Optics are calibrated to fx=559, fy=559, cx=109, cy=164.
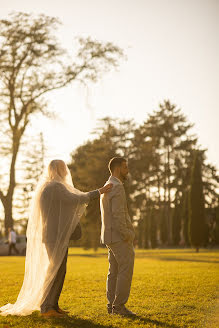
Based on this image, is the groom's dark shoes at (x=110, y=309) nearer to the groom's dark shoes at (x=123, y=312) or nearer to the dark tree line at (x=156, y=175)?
the groom's dark shoes at (x=123, y=312)

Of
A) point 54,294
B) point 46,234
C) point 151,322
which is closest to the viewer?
point 151,322

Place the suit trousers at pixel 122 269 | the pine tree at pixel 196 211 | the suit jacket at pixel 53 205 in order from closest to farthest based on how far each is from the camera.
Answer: the suit trousers at pixel 122 269, the suit jacket at pixel 53 205, the pine tree at pixel 196 211

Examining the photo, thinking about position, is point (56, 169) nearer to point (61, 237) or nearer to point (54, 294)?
point (61, 237)

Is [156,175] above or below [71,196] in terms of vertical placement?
above

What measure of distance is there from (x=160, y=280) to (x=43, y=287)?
648 centimetres

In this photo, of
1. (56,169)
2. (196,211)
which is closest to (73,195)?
(56,169)

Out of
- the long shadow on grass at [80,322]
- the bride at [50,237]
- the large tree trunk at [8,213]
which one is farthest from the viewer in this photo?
the large tree trunk at [8,213]

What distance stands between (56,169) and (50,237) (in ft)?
3.23

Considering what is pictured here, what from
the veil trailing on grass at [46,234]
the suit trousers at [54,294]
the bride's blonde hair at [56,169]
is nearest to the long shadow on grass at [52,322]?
the suit trousers at [54,294]

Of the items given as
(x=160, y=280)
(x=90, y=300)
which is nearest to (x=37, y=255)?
(x=90, y=300)

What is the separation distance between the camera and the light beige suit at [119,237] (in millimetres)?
7715

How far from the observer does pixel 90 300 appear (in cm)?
969

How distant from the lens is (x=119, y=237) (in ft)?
Answer: 25.4

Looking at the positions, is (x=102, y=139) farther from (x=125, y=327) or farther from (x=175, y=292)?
(x=125, y=327)
